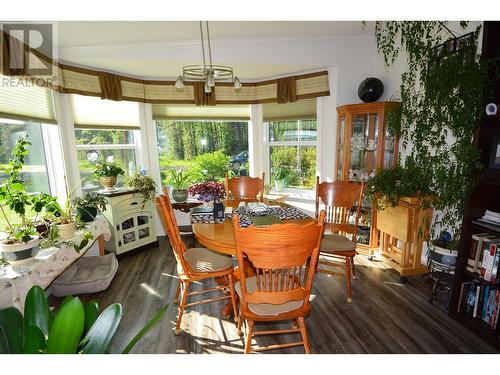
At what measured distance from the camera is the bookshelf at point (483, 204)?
5.79 feet

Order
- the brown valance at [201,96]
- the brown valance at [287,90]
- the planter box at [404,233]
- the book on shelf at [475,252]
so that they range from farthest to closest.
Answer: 1. the brown valance at [201,96]
2. the brown valance at [287,90]
3. the planter box at [404,233]
4. the book on shelf at [475,252]

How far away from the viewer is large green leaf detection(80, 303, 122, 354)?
840 millimetres

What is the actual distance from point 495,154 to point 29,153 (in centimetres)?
389

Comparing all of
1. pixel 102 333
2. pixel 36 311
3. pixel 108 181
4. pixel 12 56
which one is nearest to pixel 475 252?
pixel 102 333

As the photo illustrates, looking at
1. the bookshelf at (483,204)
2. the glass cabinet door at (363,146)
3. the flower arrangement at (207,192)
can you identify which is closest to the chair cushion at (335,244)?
the bookshelf at (483,204)

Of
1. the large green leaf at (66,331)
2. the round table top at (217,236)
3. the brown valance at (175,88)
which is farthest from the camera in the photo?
the brown valance at (175,88)

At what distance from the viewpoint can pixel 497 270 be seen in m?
1.78

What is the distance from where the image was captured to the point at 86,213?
8.54 feet

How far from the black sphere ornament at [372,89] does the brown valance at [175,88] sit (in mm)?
444

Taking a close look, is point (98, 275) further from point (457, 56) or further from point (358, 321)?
point (457, 56)

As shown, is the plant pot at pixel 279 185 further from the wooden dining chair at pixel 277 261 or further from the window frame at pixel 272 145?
the wooden dining chair at pixel 277 261

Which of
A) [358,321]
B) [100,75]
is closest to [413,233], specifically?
[358,321]

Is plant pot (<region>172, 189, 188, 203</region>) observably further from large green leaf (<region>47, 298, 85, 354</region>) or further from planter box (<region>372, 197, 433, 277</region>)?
large green leaf (<region>47, 298, 85, 354</region>)
